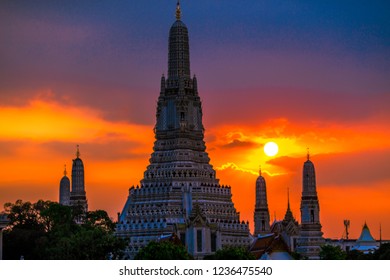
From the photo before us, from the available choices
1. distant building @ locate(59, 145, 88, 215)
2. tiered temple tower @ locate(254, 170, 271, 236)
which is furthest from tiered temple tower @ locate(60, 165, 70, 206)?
tiered temple tower @ locate(254, 170, 271, 236)

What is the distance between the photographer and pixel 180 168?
62562 millimetres

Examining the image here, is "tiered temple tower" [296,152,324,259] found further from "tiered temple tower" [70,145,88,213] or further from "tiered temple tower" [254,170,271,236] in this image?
"tiered temple tower" [70,145,88,213]

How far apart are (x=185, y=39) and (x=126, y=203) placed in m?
8.75

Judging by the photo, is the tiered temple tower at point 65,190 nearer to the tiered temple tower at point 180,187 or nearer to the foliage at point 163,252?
the tiered temple tower at point 180,187

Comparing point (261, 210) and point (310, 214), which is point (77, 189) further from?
point (310, 214)

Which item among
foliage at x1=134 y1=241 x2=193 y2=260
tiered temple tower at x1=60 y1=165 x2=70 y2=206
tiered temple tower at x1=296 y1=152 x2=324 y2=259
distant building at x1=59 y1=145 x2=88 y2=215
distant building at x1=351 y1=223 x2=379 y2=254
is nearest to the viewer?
foliage at x1=134 y1=241 x2=193 y2=260

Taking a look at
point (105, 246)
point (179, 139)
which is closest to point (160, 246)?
point (105, 246)

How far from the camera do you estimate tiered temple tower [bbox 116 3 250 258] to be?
58906mm

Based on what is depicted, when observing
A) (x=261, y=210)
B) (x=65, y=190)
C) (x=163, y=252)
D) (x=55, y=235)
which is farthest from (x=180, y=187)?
(x=163, y=252)

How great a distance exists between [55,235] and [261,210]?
2183cm

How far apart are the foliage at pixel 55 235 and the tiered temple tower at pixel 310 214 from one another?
11775 mm

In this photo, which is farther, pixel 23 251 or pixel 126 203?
pixel 126 203

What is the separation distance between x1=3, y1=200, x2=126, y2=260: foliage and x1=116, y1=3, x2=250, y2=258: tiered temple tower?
205cm
